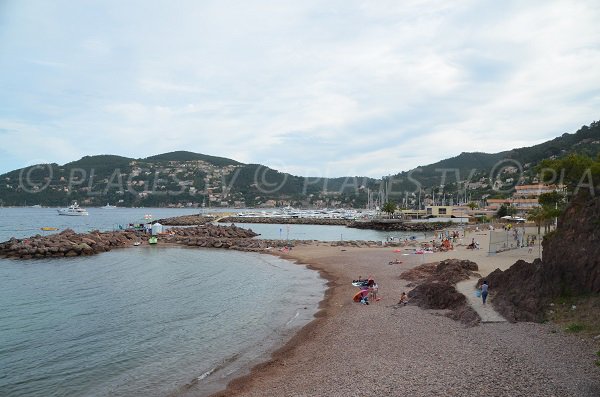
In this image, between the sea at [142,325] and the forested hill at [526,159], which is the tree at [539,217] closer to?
the sea at [142,325]

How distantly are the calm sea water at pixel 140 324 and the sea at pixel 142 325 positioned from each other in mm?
38

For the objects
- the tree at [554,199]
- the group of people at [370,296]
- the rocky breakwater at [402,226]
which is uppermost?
the tree at [554,199]

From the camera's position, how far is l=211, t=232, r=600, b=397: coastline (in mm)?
9539

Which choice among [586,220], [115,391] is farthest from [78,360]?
[586,220]

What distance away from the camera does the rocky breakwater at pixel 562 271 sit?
14.7 m

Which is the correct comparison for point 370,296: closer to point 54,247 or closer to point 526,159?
point 54,247

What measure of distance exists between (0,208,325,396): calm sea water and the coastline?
1514 mm

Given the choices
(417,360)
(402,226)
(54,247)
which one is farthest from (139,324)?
(402,226)

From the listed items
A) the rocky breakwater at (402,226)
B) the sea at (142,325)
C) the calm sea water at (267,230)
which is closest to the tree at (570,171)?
the sea at (142,325)

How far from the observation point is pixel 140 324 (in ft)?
59.2

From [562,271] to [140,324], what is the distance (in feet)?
54.1

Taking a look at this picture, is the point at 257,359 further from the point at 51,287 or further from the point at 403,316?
the point at 51,287

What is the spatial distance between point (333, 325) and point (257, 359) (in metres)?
4.28

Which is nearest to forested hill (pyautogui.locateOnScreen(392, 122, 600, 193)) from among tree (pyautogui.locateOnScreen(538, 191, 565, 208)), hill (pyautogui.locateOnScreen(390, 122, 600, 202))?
hill (pyautogui.locateOnScreen(390, 122, 600, 202))
